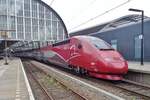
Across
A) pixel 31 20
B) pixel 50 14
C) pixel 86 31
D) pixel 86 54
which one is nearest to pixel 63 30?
pixel 50 14

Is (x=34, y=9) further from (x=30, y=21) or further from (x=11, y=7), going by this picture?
(x=11, y=7)

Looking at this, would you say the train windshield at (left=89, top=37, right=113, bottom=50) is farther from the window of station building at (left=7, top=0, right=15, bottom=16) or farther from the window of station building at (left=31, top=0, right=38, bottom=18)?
the window of station building at (left=31, top=0, right=38, bottom=18)

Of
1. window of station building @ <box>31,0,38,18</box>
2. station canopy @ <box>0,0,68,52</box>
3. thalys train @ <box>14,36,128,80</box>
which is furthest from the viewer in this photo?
window of station building @ <box>31,0,38,18</box>

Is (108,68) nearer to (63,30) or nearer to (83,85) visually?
(83,85)

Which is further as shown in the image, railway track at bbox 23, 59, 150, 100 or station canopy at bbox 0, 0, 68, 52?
station canopy at bbox 0, 0, 68, 52

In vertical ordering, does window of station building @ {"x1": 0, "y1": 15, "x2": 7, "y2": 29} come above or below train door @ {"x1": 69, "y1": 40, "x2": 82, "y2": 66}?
above

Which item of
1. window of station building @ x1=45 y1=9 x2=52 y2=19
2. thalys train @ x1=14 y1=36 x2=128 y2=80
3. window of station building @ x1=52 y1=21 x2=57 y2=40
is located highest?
window of station building @ x1=45 y1=9 x2=52 y2=19

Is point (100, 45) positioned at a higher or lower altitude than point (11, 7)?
lower

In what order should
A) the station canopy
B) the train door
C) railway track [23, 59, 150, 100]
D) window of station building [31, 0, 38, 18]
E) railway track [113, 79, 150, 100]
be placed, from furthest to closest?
window of station building [31, 0, 38, 18] → the station canopy → the train door → railway track [113, 79, 150, 100] → railway track [23, 59, 150, 100]

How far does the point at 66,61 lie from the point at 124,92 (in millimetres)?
10898

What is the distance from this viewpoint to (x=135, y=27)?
30.8 meters

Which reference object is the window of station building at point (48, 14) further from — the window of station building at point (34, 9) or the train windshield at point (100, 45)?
the train windshield at point (100, 45)

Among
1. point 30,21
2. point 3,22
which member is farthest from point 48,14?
point 3,22

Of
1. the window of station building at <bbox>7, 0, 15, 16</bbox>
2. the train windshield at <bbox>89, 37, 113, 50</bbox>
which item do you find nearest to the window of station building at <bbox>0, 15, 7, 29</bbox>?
the window of station building at <bbox>7, 0, 15, 16</bbox>
